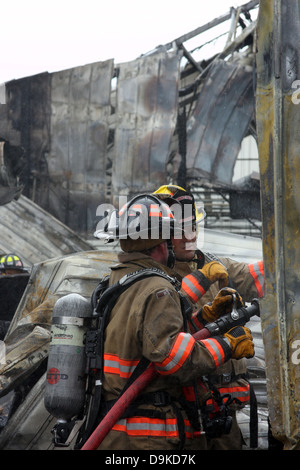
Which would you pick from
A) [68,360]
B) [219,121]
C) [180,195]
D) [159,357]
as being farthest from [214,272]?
[219,121]

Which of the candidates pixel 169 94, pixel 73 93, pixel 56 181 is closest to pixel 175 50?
pixel 169 94

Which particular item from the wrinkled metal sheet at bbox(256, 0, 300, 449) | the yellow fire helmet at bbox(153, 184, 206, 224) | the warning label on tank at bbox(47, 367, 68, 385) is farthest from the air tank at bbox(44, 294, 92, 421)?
the yellow fire helmet at bbox(153, 184, 206, 224)

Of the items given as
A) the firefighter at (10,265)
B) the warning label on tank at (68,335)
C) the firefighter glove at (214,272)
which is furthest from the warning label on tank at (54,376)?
the firefighter at (10,265)

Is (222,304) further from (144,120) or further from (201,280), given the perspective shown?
(144,120)

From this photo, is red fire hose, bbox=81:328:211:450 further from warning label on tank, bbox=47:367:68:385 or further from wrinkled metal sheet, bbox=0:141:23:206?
wrinkled metal sheet, bbox=0:141:23:206

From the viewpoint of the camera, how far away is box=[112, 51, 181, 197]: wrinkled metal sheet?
42.3ft

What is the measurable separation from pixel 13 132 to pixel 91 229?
106 inches

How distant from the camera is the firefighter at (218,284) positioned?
330 centimetres

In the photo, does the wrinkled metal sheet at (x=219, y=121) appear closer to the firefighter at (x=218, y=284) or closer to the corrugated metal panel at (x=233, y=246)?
the corrugated metal panel at (x=233, y=246)

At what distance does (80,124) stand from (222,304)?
1050 cm

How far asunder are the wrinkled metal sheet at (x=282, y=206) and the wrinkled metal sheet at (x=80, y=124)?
1070 centimetres

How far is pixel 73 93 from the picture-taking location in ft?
42.3

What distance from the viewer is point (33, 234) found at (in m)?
12.0

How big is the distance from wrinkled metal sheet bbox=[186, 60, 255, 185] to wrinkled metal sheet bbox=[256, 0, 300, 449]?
38.7 ft
